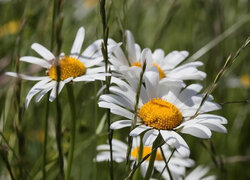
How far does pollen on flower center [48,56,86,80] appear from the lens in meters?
1.25

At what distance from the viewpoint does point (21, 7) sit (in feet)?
8.93

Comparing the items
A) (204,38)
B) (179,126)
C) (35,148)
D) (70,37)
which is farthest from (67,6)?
(179,126)

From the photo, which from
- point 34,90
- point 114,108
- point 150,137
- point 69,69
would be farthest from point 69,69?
point 150,137

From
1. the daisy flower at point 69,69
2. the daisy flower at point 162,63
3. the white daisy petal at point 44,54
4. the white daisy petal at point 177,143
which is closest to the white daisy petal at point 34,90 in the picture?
the daisy flower at point 69,69

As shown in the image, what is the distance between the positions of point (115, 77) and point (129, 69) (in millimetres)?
77

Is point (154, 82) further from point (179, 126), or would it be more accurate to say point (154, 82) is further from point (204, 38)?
point (204, 38)

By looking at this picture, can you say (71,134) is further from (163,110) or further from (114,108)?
(163,110)

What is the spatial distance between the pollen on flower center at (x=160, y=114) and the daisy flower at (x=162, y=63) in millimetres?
142

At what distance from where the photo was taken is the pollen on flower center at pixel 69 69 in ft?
4.11

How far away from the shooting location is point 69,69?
1.27 metres

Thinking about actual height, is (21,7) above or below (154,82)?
above

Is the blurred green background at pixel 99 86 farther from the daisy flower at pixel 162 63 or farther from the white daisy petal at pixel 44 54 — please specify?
the white daisy petal at pixel 44 54

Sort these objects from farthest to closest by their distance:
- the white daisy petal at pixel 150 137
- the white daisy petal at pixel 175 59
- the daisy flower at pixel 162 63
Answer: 1. the white daisy petal at pixel 175 59
2. the daisy flower at pixel 162 63
3. the white daisy petal at pixel 150 137

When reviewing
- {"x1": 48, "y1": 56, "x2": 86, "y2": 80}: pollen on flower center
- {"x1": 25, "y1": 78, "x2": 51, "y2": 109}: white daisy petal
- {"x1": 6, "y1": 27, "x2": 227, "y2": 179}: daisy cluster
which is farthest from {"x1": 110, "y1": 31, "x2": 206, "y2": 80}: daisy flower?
{"x1": 25, "y1": 78, "x2": 51, "y2": 109}: white daisy petal
